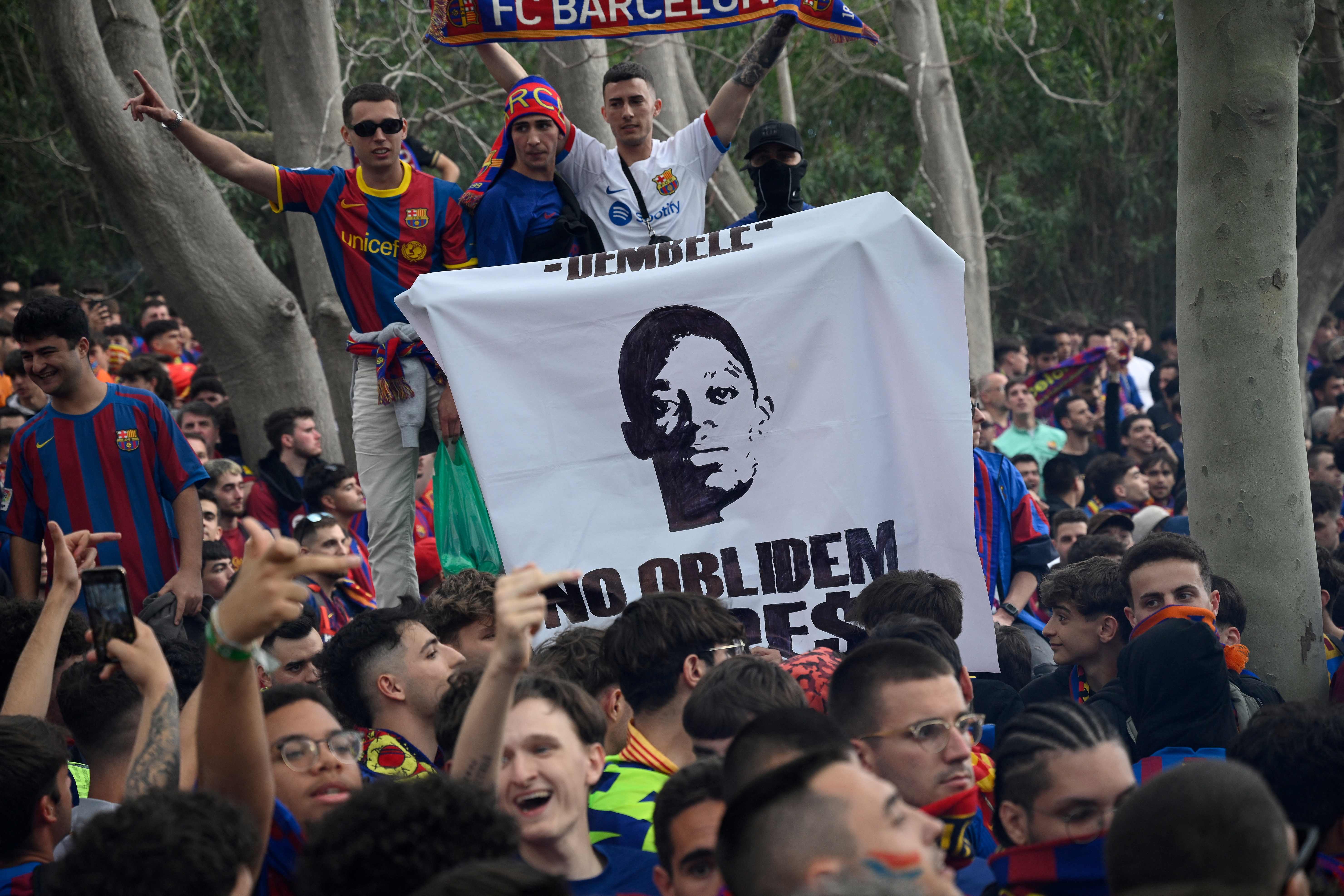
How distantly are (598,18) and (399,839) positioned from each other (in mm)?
4684

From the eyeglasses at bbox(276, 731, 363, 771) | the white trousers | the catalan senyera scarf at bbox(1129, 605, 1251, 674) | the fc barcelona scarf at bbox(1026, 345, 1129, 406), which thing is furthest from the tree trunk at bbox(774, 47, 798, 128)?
the eyeglasses at bbox(276, 731, 363, 771)

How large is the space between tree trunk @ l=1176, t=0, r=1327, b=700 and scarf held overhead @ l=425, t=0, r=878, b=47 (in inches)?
62.2

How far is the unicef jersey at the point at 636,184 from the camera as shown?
6.29 metres

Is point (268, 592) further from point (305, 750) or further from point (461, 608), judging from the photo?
point (461, 608)

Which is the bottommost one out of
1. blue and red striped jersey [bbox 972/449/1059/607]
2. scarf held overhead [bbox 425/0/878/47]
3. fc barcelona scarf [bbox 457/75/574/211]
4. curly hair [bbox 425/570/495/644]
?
blue and red striped jersey [bbox 972/449/1059/607]

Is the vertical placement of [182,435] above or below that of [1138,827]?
above

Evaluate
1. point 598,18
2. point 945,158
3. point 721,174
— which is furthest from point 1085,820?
point 945,158

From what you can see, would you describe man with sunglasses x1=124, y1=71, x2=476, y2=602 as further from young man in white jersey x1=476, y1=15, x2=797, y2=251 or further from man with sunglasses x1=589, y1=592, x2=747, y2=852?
man with sunglasses x1=589, y1=592, x2=747, y2=852

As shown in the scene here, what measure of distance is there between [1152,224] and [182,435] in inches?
811

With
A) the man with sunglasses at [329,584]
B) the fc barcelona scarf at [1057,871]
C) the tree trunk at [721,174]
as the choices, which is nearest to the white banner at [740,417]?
the man with sunglasses at [329,584]

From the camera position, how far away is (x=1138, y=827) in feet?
7.98

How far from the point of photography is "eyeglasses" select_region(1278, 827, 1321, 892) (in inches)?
93.9

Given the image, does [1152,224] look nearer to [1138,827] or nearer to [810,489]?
[810,489]

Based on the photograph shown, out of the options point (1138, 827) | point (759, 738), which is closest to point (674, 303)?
point (759, 738)
